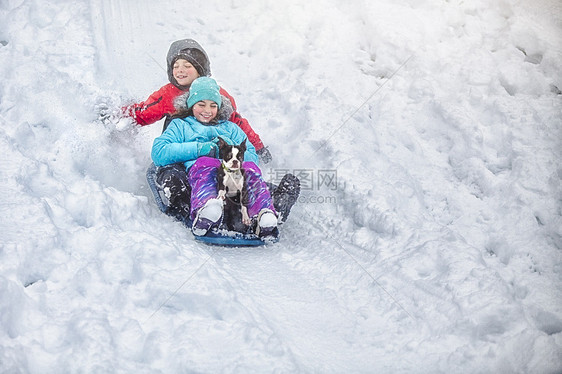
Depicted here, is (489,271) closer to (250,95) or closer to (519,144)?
(519,144)

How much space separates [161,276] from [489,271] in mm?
2117

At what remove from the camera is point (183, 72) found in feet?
16.3

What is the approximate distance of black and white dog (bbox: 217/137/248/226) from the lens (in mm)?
3666

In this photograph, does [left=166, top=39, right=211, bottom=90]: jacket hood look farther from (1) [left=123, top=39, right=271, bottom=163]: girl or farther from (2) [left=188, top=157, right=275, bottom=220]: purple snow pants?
(2) [left=188, top=157, right=275, bottom=220]: purple snow pants

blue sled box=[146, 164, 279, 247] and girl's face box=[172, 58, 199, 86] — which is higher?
girl's face box=[172, 58, 199, 86]

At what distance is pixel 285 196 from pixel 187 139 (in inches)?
42.3

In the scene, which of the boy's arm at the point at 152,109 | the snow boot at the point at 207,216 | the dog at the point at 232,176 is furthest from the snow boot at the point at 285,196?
the boy's arm at the point at 152,109

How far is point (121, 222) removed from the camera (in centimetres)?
343

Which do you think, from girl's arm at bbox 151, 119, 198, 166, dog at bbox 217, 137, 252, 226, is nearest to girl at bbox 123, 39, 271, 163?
girl's arm at bbox 151, 119, 198, 166

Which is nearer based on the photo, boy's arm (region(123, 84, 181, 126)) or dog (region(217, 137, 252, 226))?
dog (region(217, 137, 252, 226))

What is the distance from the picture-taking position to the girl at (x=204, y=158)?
3.62 m

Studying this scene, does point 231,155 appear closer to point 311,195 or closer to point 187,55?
point 311,195

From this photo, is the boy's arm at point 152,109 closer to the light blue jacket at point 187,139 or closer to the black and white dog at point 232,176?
the light blue jacket at point 187,139

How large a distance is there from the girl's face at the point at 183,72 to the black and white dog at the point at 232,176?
5.14 ft
